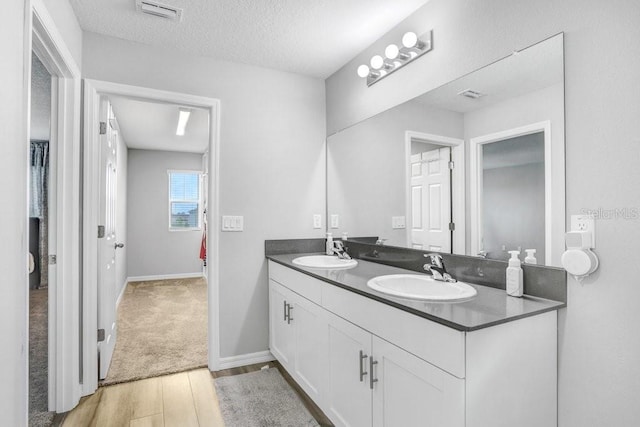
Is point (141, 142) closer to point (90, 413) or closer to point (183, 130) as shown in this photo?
point (183, 130)

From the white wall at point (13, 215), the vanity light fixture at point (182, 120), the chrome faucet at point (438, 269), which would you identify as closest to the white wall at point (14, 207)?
the white wall at point (13, 215)

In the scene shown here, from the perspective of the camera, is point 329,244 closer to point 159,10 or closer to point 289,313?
point 289,313

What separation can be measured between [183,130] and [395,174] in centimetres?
372

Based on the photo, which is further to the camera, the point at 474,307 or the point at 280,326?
the point at 280,326

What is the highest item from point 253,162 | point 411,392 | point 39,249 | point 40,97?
point 40,97

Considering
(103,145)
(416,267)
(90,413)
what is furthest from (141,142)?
(416,267)

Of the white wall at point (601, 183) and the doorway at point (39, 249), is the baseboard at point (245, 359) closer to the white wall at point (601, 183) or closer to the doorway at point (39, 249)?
the doorway at point (39, 249)

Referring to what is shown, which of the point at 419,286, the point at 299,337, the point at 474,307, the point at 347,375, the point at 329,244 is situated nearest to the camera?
the point at 474,307

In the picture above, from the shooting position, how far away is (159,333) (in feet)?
11.2

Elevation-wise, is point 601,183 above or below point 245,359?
above

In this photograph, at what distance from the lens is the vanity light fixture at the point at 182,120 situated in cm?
395

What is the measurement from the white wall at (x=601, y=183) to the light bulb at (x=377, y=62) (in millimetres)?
907

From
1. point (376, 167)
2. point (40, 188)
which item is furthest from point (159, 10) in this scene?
point (40, 188)

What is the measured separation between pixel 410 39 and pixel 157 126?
12.7ft
